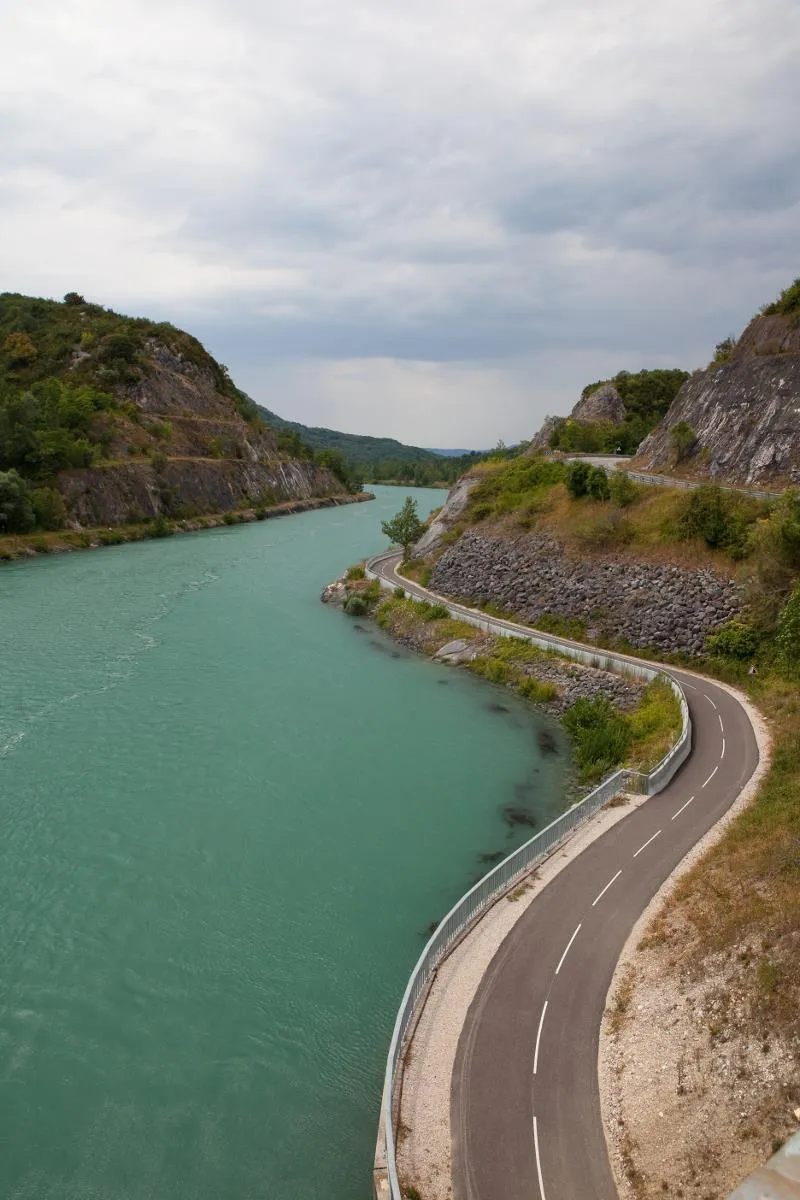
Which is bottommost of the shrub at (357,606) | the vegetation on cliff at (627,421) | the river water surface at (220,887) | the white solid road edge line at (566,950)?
the river water surface at (220,887)

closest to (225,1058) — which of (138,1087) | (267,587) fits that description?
(138,1087)

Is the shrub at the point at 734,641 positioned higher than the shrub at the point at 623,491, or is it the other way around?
the shrub at the point at 623,491

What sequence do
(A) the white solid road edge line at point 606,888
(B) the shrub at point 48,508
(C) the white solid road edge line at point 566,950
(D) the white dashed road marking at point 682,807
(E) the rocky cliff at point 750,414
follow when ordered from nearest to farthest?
(C) the white solid road edge line at point 566,950, (A) the white solid road edge line at point 606,888, (D) the white dashed road marking at point 682,807, (E) the rocky cliff at point 750,414, (B) the shrub at point 48,508

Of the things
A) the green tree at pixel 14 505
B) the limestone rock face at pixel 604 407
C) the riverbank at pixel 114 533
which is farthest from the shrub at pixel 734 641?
the green tree at pixel 14 505

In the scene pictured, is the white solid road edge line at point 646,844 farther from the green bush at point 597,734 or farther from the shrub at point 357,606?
the shrub at point 357,606

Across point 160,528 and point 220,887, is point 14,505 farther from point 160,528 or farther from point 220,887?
point 220,887

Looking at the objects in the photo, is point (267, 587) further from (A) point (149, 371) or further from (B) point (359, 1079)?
(A) point (149, 371)

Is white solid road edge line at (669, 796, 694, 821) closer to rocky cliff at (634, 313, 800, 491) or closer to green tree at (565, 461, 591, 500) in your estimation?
rocky cliff at (634, 313, 800, 491)
